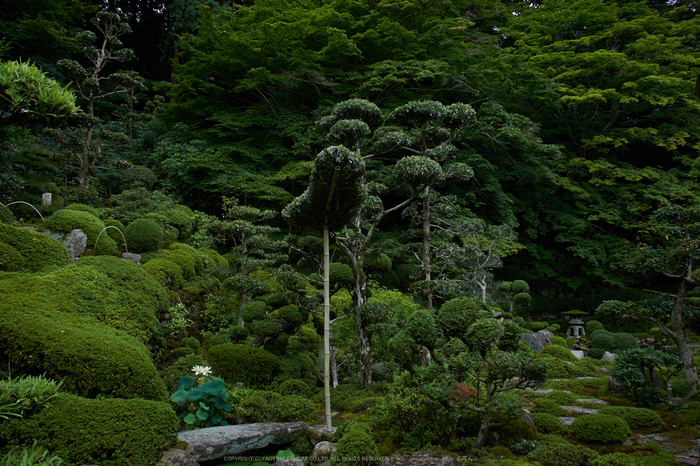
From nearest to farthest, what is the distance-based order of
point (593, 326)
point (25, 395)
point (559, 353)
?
point (25, 395), point (559, 353), point (593, 326)

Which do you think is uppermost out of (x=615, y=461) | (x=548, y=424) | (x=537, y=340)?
(x=615, y=461)

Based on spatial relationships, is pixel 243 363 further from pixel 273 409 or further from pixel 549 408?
pixel 549 408

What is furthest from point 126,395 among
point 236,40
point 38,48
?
point 38,48

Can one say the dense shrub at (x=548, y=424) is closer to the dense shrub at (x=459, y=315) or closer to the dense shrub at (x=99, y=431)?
the dense shrub at (x=459, y=315)

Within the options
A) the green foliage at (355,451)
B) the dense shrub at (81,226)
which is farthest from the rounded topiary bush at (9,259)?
the green foliage at (355,451)

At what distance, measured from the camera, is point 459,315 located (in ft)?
13.1

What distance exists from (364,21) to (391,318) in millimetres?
13029

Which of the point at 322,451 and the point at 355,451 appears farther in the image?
the point at 322,451

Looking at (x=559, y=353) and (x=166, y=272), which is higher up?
(x=166, y=272)

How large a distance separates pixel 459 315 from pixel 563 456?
1460 mm

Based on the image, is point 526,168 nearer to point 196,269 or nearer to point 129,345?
point 196,269

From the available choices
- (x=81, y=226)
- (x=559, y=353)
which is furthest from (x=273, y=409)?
(x=559, y=353)

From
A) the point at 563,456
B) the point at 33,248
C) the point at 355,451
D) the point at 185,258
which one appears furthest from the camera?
the point at 185,258

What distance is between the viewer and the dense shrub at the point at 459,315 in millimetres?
3969
